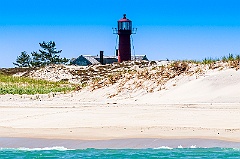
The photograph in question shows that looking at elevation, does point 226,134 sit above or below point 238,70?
below

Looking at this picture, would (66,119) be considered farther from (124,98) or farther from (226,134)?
(124,98)

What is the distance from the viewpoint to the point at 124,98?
76.8 feet

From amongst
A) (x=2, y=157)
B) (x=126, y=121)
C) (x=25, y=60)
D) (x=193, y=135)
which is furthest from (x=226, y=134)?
(x=25, y=60)

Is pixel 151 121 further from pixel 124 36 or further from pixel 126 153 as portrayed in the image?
pixel 124 36

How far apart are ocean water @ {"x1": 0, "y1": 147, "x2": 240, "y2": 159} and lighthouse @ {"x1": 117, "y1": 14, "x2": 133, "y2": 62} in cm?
5429

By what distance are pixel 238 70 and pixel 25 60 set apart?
3383 inches

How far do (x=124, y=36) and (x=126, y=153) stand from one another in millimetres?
55063

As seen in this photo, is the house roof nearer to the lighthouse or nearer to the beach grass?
the lighthouse

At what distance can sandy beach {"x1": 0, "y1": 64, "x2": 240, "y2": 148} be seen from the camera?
38.7ft

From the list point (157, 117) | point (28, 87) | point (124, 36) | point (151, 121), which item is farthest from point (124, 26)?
point (151, 121)

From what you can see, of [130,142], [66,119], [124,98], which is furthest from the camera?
[124,98]

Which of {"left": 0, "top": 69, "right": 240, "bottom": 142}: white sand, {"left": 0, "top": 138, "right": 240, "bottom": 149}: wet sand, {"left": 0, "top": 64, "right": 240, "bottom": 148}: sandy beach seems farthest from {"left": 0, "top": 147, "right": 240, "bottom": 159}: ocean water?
{"left": 0, "top": 69, "right": 240, "bottom": 142}: white sand

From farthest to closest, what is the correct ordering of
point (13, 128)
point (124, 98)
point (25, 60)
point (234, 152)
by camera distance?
point (25, 60), point (124, 98), point (13, 128), point (234, 152)

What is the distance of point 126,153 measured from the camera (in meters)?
10.7
